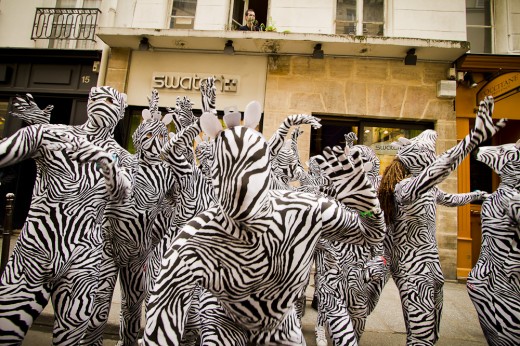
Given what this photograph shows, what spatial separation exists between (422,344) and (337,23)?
23.9 feet

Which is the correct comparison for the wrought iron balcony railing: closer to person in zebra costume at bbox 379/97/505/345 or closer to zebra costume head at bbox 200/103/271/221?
person in zebra costume at bbox 379/97/505/345

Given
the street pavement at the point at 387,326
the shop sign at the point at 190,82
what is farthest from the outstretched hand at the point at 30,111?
the shop sign at the point at 190,82

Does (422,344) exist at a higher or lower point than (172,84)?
lower

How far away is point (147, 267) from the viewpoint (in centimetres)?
274

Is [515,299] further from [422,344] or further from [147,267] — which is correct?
[147,267]

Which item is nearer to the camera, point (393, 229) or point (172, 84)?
point (393, 229)

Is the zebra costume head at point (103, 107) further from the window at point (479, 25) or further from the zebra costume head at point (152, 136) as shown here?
the window at point (479, 25)

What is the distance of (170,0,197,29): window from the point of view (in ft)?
27.1

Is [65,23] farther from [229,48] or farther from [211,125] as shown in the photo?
[211,125]

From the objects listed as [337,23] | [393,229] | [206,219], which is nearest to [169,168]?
[206,219]

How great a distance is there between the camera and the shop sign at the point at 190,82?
7.46 meters

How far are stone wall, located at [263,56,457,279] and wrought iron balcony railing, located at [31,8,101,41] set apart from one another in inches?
199

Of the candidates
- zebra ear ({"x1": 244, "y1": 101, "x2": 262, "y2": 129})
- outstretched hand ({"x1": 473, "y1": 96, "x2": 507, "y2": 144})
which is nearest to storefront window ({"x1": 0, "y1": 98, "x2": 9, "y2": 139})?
zebra ear ({"x1": 244, "y1": 101, "x2": 262, "y2": 129})

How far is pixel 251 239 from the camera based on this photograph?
1352mm
